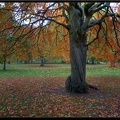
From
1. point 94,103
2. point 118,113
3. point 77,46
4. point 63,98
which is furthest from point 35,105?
point 77,46

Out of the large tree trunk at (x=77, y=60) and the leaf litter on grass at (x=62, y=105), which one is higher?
the large tree trunk at (x=77, y=60)

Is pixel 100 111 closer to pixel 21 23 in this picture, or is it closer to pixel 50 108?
pixel 50 108

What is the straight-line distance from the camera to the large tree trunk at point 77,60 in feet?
21.3

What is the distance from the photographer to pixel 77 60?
259 inches

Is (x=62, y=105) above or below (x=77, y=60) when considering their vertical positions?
below

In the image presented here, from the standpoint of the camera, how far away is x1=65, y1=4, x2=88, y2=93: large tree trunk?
6.50 meters

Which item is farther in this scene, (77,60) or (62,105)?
(77,60)

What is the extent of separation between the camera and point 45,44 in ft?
30.3

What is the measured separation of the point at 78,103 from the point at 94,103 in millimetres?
483

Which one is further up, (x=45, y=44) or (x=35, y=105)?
(x=45, y=44)

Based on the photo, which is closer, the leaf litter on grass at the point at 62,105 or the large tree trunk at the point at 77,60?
the leaf litter on grass at the point at 62,105

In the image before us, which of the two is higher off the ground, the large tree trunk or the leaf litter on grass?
the large tree trunk

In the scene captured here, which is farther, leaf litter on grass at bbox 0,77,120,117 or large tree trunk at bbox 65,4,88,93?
A: large tree trunk at bbox 65,4,88,93

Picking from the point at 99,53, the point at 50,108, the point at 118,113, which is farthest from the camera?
the point at 99,53
